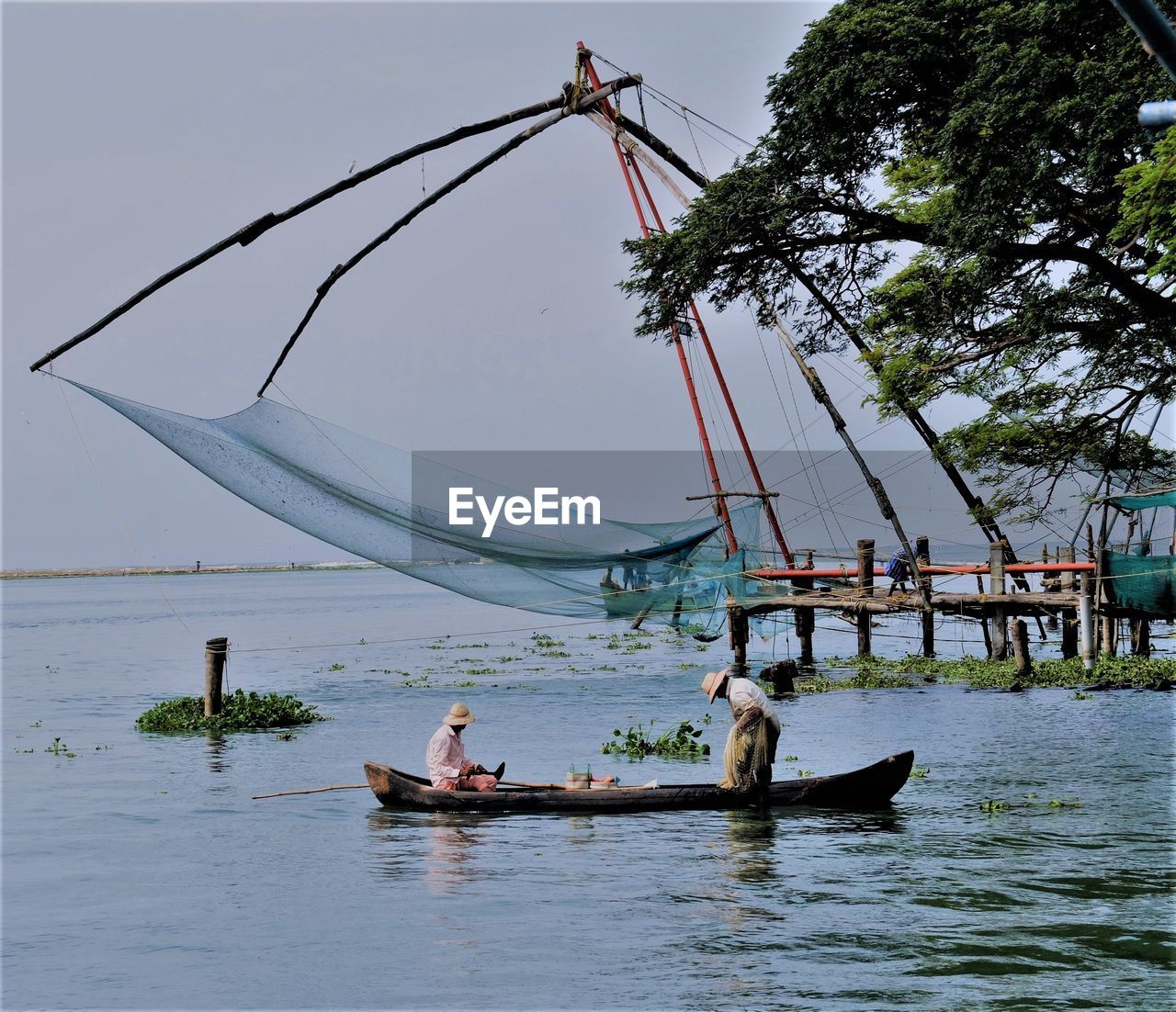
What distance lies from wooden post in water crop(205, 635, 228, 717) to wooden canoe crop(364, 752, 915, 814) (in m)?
7.44

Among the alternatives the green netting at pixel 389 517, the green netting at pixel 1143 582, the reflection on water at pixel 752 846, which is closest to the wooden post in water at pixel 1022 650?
the green netting at pixel 1143 582

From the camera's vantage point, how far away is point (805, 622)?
2683 centimetres

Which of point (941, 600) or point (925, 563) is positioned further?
point (925, 563)

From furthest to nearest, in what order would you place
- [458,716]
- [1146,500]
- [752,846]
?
1. [1146,500]
2. [458,716]
3. [752,846]

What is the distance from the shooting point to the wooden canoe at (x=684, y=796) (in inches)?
468

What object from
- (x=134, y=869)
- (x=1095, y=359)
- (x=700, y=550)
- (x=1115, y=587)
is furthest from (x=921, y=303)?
(x=134, y=869)

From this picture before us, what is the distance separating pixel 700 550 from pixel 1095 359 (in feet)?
21.0

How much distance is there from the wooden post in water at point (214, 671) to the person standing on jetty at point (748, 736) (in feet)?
32.4

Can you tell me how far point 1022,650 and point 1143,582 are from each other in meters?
2.58

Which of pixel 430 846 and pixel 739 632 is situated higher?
pixel 739 632

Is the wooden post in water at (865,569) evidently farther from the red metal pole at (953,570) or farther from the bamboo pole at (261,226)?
the bamboo pole at (261,226)

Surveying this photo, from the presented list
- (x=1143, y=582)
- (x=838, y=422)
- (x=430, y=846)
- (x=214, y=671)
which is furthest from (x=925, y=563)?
(x=430, y=846)

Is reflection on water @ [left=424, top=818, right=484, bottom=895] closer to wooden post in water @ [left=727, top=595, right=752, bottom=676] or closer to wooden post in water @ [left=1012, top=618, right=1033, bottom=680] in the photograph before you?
wooden post in water @ [left=727, top=595, right=752, bottom=676]

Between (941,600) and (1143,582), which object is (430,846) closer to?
(941,600)
